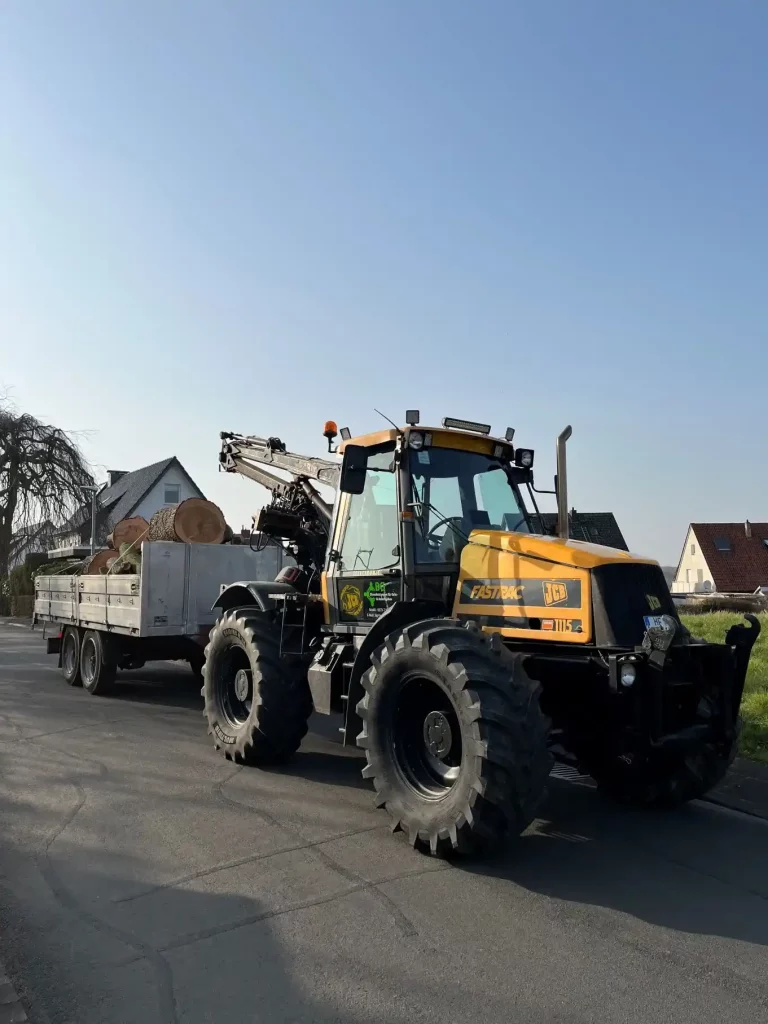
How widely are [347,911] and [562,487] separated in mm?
3326

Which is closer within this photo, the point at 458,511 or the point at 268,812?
the point at 268,812

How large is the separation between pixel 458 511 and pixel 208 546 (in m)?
5.47

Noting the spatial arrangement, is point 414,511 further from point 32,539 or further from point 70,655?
point 32,539

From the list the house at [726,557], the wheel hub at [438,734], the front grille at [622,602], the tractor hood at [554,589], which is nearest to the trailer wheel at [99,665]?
the tractor hood at [554,589]

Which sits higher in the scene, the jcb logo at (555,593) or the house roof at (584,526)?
the house roof at (584,526)

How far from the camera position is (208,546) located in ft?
35.8

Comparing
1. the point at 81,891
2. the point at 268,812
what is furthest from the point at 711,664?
the point at 81,891

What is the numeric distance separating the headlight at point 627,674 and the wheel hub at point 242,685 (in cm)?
366

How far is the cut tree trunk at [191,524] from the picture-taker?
1112cm

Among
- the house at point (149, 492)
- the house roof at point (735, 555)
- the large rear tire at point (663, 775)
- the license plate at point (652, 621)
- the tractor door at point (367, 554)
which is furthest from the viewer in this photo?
the house roof at point (735, 555)

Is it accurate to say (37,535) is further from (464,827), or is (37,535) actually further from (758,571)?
(758,571)

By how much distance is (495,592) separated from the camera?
5.67 metres

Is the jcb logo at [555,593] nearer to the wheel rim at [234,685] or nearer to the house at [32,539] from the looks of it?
the wheel rim at [234,685]

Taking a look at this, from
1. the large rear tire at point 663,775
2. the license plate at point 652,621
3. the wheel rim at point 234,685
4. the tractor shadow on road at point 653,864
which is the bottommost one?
the tractor shadow on road at point 653,864
